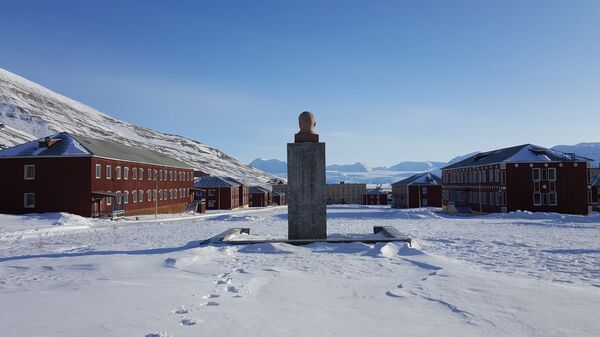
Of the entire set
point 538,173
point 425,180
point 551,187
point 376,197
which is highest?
point 425,180

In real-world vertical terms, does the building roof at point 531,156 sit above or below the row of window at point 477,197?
above

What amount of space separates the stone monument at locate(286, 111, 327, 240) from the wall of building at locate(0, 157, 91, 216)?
31179 millimetres

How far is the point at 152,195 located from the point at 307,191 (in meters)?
43.6

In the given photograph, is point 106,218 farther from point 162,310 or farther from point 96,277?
point 162,310

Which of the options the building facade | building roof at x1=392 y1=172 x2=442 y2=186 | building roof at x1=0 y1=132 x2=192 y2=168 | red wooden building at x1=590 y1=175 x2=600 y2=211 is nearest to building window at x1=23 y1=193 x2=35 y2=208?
building roof at x1=0 y1=132 x2=192 y2=168

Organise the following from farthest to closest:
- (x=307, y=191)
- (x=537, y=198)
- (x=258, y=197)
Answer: (x=258, y=197)
(x=537, y=198)
(x=307, y=191)

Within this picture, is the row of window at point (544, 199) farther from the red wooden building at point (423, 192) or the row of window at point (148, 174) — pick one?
the row of window at point (148, 174)

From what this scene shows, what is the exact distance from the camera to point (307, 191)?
49.2ft

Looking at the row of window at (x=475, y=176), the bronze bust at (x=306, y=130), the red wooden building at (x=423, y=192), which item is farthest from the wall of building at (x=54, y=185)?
the red wooden building at (x=423, y=192)

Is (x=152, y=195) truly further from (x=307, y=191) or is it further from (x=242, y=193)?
(x=307, y=191)

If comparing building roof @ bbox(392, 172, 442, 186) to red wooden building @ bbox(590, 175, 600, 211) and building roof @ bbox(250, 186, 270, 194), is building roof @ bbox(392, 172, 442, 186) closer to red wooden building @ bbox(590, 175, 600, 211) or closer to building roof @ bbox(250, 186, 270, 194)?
red wooden building @ bbox(590, 175, 600, 211)

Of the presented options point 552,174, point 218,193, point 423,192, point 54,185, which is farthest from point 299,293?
point 423,192

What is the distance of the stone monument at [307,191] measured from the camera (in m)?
15.0

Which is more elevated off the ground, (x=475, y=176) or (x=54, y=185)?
(x=475, y=176)
